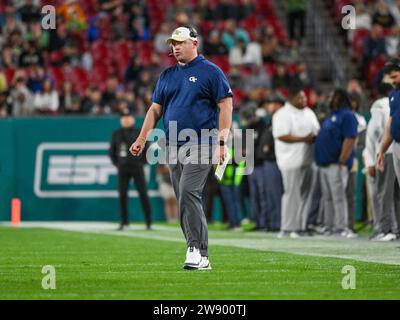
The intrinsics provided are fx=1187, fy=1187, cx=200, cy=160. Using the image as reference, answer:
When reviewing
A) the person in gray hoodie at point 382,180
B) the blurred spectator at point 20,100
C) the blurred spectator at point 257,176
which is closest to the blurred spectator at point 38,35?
the blurred spectator at point 20,100

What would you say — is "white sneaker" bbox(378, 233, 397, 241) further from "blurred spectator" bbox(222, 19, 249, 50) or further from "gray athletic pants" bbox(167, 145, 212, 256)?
"blurred spectator" bbox(222, 19, 249, 50)

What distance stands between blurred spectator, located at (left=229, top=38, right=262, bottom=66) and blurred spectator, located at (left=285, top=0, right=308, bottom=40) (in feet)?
7.02

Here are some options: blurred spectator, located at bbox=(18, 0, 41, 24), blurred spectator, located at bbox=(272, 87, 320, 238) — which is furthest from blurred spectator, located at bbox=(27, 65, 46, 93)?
blurred spectator, located at bbox=(272, 87, 320, 238)

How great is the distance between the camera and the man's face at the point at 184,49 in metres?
11.6

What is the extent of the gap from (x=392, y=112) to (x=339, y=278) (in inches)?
163

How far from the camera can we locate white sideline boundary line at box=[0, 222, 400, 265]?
13.6 metres

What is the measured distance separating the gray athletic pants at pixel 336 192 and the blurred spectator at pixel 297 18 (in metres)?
12.9

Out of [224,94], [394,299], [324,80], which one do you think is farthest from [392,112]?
[324,80]

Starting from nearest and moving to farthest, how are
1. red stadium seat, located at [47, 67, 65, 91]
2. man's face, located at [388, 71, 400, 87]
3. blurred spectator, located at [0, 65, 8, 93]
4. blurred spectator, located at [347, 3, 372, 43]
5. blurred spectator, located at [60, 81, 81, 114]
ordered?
man's face, located at [388, 71, 400, 87]
blurred spectator, located at [60, 81, 81, 114]
blurred spectator, located at [0, 65, 8, 93]
red stadium seat, located at [47, 67, 65, 91]
blurred spectator, located at [347, 3, 372, 43]

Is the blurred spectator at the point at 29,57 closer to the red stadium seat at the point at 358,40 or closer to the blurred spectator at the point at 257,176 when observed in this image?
the blurred spectator at the point at 257,176

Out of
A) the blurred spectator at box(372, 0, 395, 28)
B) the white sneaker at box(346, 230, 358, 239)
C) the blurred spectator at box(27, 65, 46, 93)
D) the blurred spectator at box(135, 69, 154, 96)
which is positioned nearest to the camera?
the white sneaker at box(346, 230, 358, 239)

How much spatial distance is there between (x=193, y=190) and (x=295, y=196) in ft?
21.2

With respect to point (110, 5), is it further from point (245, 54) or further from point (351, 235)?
point (351, 235)

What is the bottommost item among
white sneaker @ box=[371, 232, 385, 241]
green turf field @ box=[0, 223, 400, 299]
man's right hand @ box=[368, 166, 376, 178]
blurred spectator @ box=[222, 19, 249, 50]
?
white sneaker @ box=[371, 232, 385, 241]
